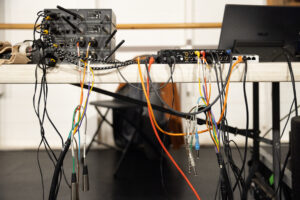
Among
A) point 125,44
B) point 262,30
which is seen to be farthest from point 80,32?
point 125,44

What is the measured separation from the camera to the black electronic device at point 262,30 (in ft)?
2.84

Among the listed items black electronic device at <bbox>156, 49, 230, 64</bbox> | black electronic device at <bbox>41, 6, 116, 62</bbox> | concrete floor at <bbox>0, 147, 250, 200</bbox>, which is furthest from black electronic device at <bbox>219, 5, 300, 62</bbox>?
concrete floor at <bbox>0, 147, 250, 200</bbox>

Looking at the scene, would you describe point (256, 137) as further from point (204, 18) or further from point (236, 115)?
point (204, 18)

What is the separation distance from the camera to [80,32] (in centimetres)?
74

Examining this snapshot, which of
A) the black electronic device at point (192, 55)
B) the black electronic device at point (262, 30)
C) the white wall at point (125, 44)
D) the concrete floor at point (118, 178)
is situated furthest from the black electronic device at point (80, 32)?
the white wall at point (125, 44)

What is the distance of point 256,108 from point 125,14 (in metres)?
1.56

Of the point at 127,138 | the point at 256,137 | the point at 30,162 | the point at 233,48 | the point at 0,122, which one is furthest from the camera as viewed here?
the point at 0,122

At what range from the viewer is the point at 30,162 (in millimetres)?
1722

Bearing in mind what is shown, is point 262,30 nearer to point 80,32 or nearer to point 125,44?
point 80,32

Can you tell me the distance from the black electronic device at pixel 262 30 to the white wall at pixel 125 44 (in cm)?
128

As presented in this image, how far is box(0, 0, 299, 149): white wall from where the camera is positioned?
212cm

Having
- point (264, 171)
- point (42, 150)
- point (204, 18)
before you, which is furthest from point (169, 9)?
point (42, 150)

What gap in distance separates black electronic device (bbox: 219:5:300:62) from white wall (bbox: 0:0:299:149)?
1.28 m

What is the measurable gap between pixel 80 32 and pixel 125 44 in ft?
4.74
